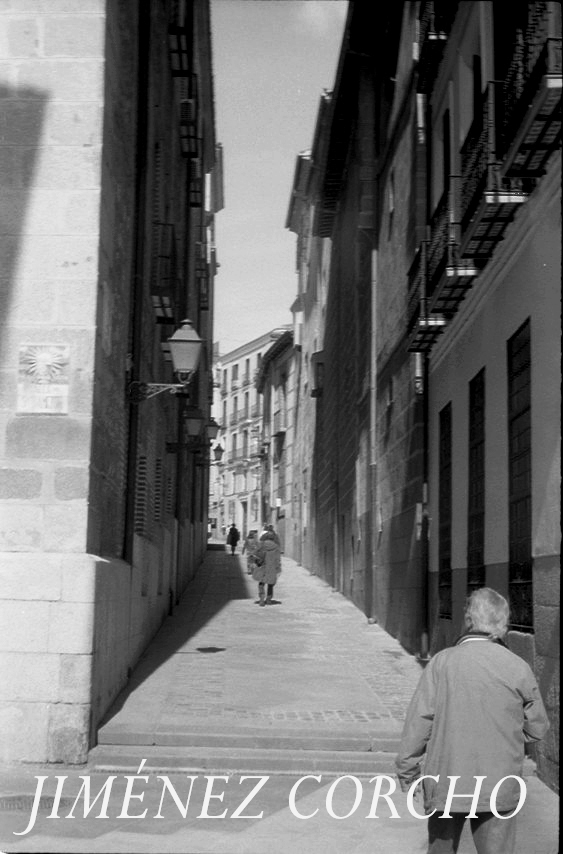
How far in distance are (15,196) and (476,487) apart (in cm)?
518

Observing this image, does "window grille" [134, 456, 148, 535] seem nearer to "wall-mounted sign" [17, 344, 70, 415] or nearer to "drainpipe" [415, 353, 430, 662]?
"drainpipe" [415, 353, 430, 662]

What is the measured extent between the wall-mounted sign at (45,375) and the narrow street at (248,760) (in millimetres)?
2689

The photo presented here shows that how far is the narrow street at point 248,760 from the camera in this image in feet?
21.7

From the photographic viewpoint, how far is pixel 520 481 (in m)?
9.43

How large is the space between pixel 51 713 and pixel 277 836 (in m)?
2.79

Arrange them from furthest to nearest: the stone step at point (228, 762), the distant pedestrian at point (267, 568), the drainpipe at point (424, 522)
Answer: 1. the distant pedestrian at point (267, 568)
2. the drainpipe at point (424, 522)
3. the stone step at point (228, 762)

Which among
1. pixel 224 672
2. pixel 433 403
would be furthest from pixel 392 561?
pixel 224 672

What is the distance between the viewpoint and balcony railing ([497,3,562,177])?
7.19m

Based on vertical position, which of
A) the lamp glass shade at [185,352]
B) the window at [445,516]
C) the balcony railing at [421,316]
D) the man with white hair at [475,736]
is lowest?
the man with white hair at [475,736]

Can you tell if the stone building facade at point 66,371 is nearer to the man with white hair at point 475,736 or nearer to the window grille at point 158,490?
the window grille at point 158,490

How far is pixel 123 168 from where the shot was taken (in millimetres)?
11297

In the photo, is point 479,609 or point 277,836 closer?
point 479,609

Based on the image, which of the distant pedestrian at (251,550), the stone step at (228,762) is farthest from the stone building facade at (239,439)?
the stone step at (228,762)

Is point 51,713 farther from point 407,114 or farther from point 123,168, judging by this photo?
point 407,114
